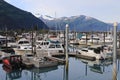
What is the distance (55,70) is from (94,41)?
4515cm

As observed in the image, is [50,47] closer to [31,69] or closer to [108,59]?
[108,59]

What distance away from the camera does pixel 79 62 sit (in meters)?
50.3

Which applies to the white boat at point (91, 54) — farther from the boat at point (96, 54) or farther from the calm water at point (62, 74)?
the calm water at point (62, 74)

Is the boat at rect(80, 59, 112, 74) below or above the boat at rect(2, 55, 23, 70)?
below

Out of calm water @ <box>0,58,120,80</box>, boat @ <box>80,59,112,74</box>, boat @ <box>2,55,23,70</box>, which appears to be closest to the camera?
calm water @ <box>0,58,120,80</box>

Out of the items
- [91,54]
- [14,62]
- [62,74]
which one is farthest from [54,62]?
[91,54]

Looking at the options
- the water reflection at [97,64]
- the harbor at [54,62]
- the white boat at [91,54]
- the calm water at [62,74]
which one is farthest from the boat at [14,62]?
the white boat at [91,54]

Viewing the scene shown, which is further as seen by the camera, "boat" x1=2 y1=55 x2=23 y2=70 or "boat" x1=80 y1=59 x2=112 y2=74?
"boat" x1=80 y1=59 x2=112 y2=74

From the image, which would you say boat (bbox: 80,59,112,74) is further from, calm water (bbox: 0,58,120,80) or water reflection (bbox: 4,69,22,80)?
water reflection (bbox: 4,69,22,80)

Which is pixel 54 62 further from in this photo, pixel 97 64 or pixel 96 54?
pixel 96 54

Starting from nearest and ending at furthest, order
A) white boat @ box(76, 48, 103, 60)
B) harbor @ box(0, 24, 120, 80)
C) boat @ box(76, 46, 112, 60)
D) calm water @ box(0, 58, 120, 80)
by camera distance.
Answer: calm water @ box(0, 58, 120, 80) → harbor @ box(0, 24, 120, 80) → white boat @ box(76, 48, 103, 60) → boat @ box(76, 46, 112, 60)

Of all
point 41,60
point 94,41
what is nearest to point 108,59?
point 41,60

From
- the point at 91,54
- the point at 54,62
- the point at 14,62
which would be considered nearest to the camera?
the point at 14,62

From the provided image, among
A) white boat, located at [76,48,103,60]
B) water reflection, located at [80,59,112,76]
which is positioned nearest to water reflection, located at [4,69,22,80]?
water reflection, located at [80,59,112,76]
